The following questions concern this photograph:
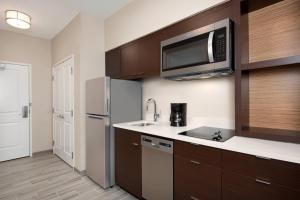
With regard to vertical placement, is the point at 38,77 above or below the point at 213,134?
above

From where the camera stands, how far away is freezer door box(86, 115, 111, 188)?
2299mm

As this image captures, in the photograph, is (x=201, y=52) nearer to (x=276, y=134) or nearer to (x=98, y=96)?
(x=276, y=134)

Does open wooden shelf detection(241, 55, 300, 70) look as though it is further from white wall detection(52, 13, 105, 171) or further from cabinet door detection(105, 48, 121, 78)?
white wall detection(52, 13, 105, 171)

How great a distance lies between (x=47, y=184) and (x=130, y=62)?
221cm

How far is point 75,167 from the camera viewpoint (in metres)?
2.95

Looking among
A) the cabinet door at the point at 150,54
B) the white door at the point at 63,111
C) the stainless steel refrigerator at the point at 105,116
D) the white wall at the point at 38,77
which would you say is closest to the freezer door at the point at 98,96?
the stainless steel refrigerator at the point at 105,116

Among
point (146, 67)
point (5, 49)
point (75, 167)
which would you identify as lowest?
point (75, 167)

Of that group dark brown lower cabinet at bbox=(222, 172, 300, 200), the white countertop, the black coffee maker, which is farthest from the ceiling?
dark brown lower cabinet at bbox=(222, 172, 300, 200)

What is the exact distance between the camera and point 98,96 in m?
2.39

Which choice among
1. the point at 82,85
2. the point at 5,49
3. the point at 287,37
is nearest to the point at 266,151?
the point at 287,37

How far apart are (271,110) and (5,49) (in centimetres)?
472

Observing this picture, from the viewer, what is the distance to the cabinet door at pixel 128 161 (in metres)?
1.98

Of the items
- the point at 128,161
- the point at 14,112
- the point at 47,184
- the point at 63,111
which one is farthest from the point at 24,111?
the point at 128,161

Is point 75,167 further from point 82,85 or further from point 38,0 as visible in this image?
point 38,0
